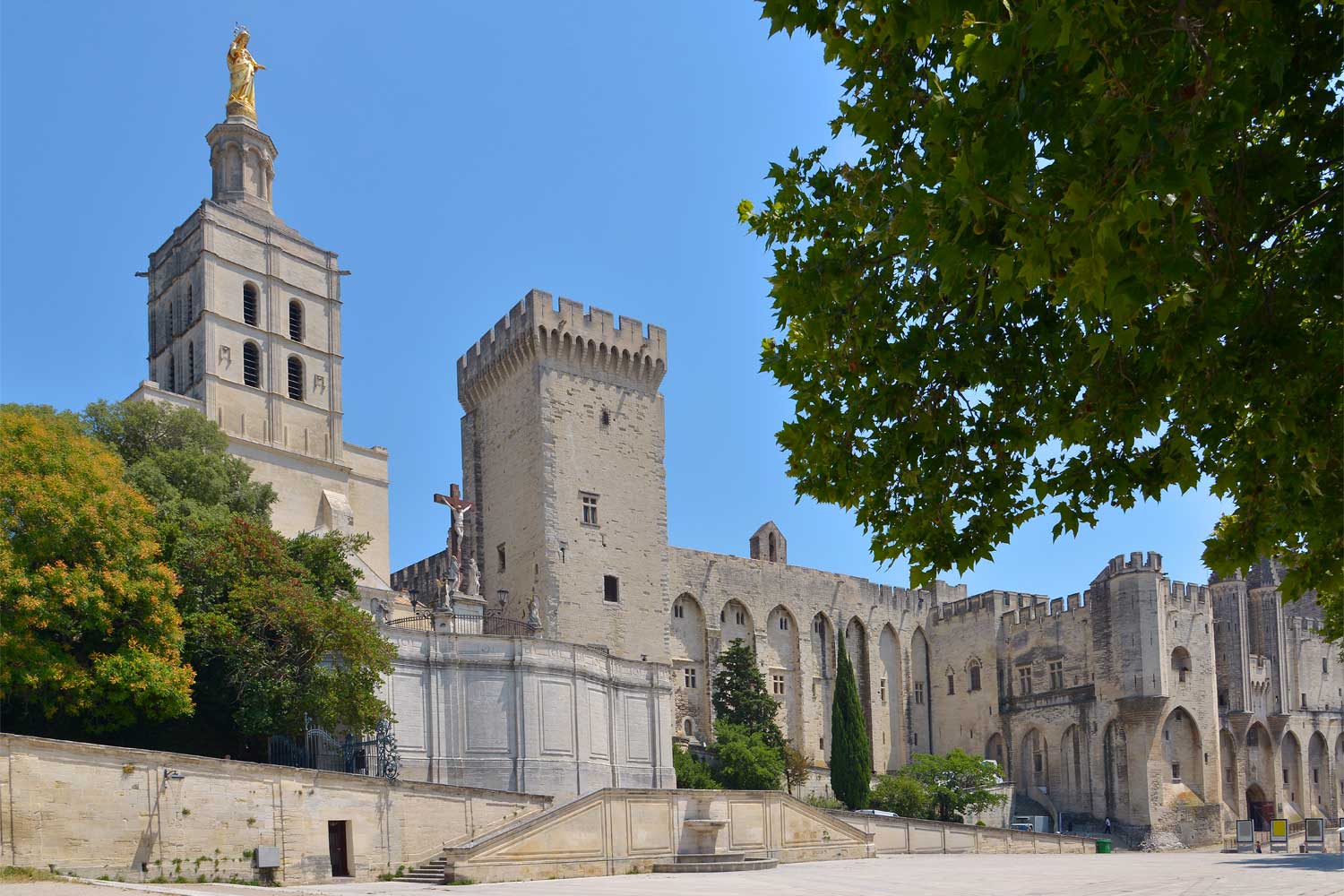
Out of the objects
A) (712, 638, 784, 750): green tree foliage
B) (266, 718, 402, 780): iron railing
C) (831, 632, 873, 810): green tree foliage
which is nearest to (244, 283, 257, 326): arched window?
(266, 718, 402, 780): iron railing

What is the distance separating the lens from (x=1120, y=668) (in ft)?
172

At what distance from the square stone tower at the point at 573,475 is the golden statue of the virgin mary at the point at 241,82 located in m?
11.1

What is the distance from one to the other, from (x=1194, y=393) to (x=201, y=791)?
18468 mm

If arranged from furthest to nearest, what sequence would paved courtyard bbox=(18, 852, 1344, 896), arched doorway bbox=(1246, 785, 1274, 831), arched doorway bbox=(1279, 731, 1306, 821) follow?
arched doorway bbox=(1279, 731, 1306, 821) < arched doorway bbox=(1246, 785, 1274, 831) < paved courtyard bbox=(18, 852, 1344, 896)

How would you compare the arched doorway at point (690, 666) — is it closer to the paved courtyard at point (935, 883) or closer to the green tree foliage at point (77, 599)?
the paved courtyard at point (935, 883)

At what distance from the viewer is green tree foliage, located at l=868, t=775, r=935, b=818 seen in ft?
153

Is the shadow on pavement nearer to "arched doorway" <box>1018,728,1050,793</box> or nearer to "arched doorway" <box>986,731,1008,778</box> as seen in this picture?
"arched doorway" <box>1018,728,1050,793</box>

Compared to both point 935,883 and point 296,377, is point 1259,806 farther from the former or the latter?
point 296,377

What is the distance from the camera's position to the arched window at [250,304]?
144ft

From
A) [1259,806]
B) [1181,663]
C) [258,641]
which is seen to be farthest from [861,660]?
[258,641]

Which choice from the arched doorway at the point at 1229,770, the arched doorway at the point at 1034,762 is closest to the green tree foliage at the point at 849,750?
the arched doorway at the point at 1034,762

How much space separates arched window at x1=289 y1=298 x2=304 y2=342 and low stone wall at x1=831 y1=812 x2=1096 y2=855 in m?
23.5

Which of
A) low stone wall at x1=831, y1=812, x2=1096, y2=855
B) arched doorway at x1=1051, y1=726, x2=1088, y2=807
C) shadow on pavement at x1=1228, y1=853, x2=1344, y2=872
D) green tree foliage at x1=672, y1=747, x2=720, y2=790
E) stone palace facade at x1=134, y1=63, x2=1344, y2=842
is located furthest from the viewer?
arched doorway at x1=1051, y1=726, x2=1088, y2=807

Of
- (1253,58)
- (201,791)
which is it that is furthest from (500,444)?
(1253,58)
